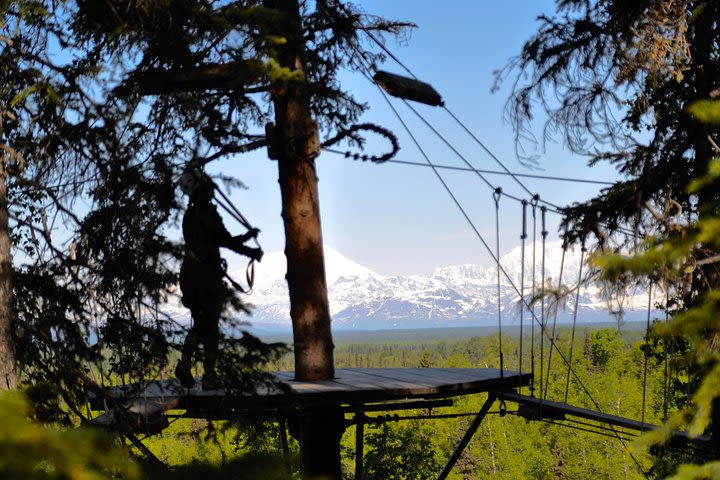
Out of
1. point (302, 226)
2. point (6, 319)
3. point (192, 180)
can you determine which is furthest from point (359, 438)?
point (6, 319)

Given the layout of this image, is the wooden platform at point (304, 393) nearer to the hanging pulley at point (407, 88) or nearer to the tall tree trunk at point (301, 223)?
the tall tree trunk at point (301, 223)

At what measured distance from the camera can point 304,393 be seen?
6.12 metres

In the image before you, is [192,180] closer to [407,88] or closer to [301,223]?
[301,223]

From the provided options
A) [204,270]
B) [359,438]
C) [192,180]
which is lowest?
[359,438]

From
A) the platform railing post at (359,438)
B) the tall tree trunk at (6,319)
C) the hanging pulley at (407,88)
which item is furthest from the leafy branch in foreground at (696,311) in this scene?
the platform railing post at (359,438)

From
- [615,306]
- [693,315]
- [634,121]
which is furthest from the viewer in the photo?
[634,121]

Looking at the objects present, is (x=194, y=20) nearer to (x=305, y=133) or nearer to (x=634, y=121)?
(x=305, y=133)

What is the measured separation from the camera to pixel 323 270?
25.1ft

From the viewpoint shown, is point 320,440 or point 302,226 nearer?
point 320,440

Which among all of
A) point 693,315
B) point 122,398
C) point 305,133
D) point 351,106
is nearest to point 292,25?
point 305,133

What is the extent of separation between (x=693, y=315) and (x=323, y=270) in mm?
5575

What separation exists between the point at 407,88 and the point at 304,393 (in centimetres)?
307

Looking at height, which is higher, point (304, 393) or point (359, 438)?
point (304, 393)

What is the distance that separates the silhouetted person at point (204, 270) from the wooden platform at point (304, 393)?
0.16 meters
